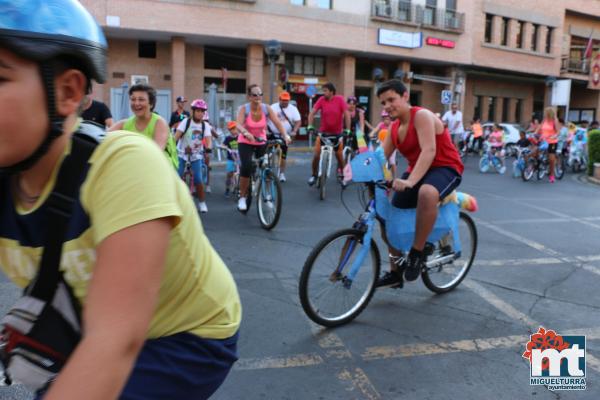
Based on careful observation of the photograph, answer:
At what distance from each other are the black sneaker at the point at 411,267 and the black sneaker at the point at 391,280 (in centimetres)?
6

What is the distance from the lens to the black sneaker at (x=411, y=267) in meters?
4.31

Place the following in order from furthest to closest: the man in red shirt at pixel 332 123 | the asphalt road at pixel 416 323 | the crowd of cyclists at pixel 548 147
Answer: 1. the crowd of cyclists at pixel 548 147
2. the man in red shirt at pixel 332 123
3. the asphalt road at pixel 416 323

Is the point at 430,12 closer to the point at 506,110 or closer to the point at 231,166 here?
the point at 506,110

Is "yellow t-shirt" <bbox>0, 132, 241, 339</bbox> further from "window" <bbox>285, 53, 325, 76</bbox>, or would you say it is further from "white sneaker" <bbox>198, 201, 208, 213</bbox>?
"window" <bbox>285, 53, 325, 76</bbox>

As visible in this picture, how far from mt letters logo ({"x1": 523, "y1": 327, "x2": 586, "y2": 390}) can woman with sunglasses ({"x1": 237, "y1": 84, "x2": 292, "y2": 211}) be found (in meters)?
4.59

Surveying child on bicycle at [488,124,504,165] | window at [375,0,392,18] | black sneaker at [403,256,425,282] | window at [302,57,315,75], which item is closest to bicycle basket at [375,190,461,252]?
black sneaker at [403,256,425,282]

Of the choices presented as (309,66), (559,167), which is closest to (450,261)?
(559,167)

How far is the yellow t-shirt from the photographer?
1007 mm

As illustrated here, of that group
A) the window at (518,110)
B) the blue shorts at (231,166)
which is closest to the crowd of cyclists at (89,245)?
the blue shorts at (231,166)

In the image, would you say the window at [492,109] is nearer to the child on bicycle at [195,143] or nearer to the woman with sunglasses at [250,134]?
the child on bicycle at [195,143]

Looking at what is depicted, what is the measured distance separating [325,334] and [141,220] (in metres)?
3.01

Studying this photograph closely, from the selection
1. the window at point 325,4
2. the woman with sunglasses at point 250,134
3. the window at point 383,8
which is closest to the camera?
the woman with sunglasses at point 250,134

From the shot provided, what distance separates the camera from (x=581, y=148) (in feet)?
60.1

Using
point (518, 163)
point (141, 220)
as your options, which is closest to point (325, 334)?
point (141, 220)
